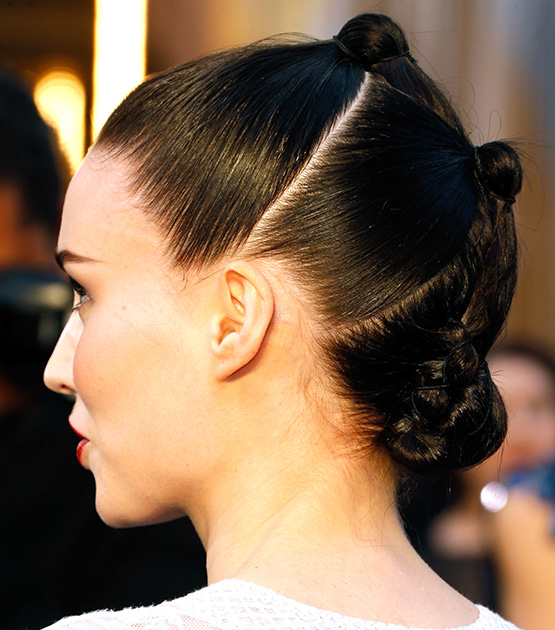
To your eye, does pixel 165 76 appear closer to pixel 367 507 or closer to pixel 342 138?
pixel 342 138

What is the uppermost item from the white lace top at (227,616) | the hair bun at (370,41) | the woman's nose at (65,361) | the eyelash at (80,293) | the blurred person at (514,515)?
the hair bun at (370,41)

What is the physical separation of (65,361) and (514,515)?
1716 millimetres

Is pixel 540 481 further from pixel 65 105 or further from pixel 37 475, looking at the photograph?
pixel 65 105

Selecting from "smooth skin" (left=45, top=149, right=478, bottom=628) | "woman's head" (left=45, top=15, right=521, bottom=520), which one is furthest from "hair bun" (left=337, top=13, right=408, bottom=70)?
"smooth skin" (left=45, top=149, right=478, bottom=628)

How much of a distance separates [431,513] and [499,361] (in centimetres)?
55

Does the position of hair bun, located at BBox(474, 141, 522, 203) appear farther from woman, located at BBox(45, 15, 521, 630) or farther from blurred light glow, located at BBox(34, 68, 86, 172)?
blurred light glow, located at BBox(34, 68, 86, 172)

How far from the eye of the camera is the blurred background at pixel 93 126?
2.04 meters

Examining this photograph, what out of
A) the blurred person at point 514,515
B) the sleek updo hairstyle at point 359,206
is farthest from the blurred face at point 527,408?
the sleek updo hairstyle at point 359,206

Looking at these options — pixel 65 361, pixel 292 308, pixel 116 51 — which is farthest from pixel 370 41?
pixel 116 51

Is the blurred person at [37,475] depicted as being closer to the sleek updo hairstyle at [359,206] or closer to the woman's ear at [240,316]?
the sleek updo hairstyle at [359,206]

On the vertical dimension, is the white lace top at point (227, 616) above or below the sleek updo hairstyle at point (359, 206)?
below

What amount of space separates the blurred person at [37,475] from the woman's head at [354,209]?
1038 millimetres

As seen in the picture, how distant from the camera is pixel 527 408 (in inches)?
102

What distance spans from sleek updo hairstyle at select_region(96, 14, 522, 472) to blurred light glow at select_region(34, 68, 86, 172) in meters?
1.10
